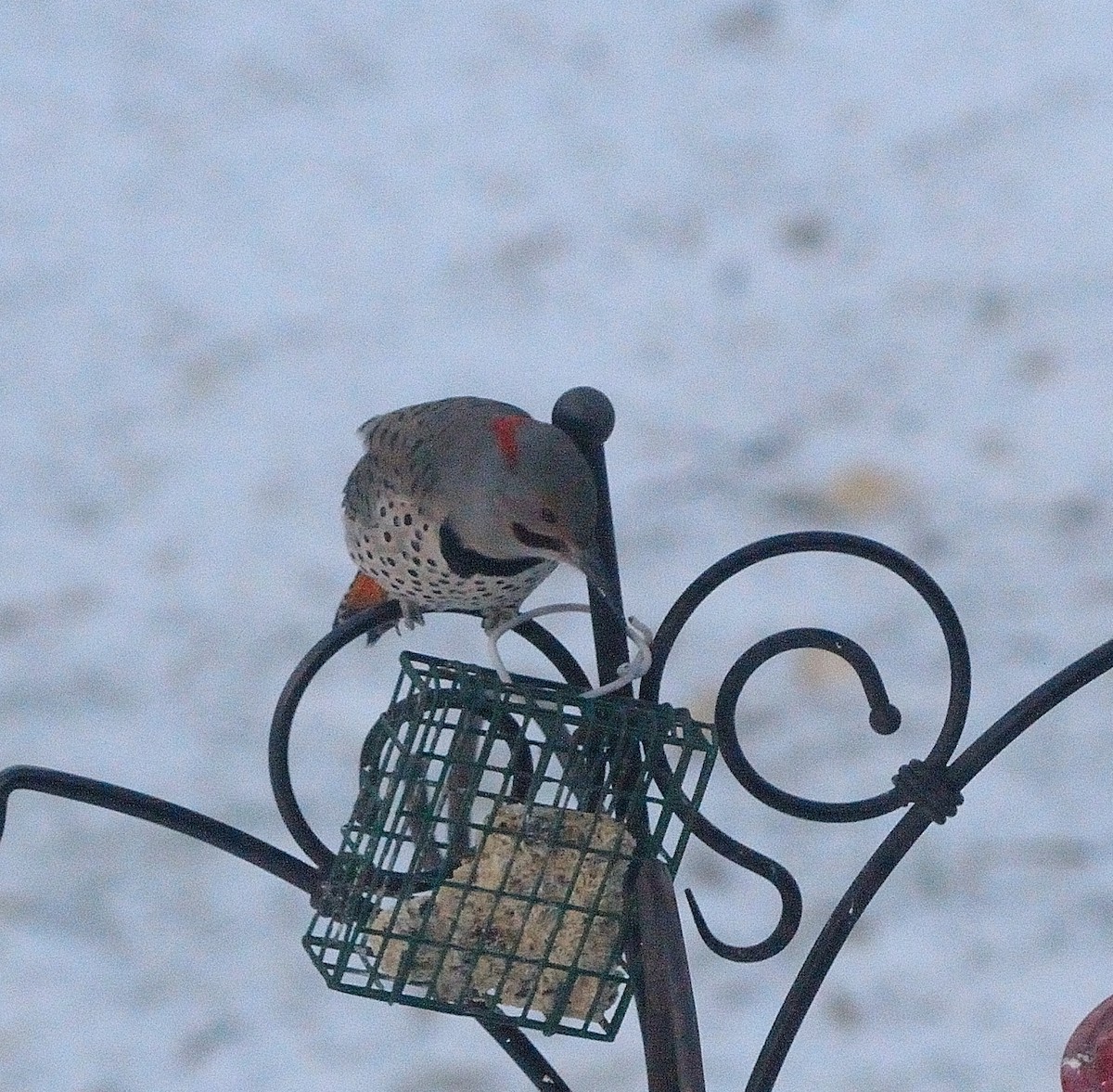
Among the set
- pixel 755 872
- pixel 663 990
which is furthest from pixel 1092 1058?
pixel 755 872

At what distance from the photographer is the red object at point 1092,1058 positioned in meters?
1.99

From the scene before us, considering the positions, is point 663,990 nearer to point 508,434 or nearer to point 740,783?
point 740,783

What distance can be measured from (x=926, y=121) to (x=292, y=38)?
6.79 ft

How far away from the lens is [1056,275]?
5.70 m

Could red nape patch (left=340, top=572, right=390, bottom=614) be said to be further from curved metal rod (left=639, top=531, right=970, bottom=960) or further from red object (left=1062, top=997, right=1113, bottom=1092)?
red object (left=1062, top=997, right=1113, bottom=1092)

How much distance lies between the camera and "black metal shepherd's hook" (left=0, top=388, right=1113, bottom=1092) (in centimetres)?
239

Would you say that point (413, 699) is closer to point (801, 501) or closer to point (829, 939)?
point (829, 939)

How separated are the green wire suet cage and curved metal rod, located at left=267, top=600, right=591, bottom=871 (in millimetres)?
58

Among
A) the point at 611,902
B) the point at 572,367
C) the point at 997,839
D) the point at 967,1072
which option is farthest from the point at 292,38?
A: the point at 611,902

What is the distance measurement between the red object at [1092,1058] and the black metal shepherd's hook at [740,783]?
403 mm

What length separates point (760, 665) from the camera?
2.51 meters

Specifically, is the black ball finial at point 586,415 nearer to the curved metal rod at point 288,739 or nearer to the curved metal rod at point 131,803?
the curved metal rod at point 288,739

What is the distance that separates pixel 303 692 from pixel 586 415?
51 cm

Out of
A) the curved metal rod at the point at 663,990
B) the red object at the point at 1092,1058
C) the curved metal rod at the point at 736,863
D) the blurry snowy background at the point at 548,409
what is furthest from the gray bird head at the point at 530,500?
the blurry snowy background at the point at 548,409
